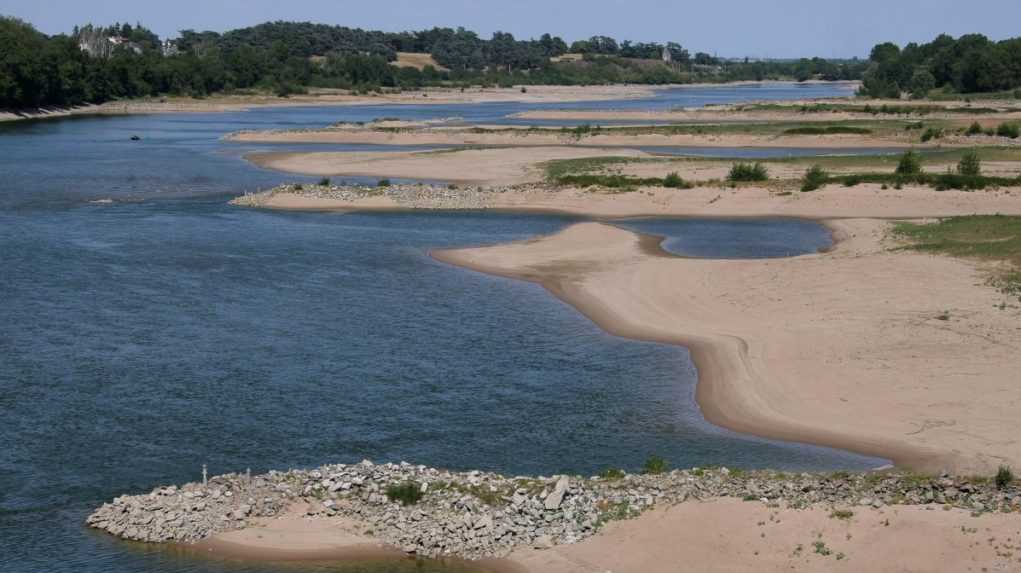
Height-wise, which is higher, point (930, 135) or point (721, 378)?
point (930, 135)

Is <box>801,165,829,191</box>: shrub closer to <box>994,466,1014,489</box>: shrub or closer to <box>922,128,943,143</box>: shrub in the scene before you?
<box>922,128,943,143</box>: shrub

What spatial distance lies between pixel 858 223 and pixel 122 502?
39565 mm

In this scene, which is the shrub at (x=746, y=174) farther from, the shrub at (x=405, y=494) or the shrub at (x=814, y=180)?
the shrub at (x=405, y=494)

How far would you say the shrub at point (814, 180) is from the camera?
6119 centimetres

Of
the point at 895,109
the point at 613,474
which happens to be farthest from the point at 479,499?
the point at 895,109

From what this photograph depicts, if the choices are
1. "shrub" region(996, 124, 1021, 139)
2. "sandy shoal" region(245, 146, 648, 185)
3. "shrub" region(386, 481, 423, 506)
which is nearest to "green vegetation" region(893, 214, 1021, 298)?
"shrub" region(386, 481, 423, 506)

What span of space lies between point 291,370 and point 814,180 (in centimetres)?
3957

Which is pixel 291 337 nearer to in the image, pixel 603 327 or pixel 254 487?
pixel 603 327

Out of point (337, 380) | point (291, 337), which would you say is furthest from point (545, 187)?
point (337, 380)

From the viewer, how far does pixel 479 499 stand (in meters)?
19.9

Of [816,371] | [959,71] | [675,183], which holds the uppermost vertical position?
[959,71]

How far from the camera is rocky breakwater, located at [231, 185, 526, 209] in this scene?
61.2 metres

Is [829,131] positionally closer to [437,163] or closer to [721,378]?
[437,163]

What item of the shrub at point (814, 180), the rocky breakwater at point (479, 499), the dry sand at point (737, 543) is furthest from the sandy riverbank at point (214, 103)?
the dry sand at point (737, 543)
